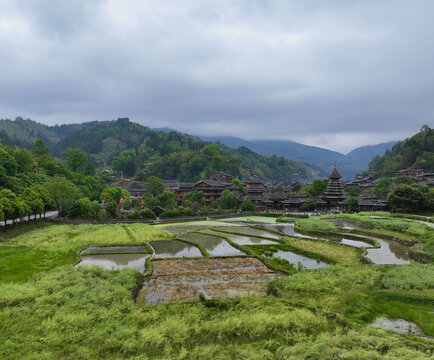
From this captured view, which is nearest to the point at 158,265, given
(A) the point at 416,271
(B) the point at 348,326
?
(B) the point at 348,326

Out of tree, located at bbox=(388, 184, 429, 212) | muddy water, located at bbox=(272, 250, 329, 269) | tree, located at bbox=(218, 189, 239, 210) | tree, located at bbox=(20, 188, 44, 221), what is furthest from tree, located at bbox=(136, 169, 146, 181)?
muddy water, located at bbox=(272, 250, 329, 269)

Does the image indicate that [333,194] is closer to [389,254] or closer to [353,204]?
[353,204]

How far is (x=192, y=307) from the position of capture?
14852 mm

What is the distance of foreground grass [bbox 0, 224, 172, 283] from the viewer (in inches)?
859

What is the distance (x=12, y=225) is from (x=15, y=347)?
32.5 metres

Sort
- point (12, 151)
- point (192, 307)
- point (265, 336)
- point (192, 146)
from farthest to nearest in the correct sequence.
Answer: point (192, 146)
point (12, 151)
point (192, 307)
point (265, 336)

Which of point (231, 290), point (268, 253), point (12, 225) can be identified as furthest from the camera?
point (12, 225)

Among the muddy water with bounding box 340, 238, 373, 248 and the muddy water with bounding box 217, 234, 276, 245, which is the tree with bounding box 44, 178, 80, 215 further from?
the muddy water with bounding box 340, 238, 373, 248

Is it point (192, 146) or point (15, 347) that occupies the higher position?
point (192, 146)

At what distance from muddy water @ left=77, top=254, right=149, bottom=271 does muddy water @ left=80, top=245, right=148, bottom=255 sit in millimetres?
1115

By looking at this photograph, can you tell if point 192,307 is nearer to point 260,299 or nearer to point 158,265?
point 260,299

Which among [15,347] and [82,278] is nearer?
[15,347]

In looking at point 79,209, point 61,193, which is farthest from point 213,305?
point 61,193

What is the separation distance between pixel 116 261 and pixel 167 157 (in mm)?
93858
